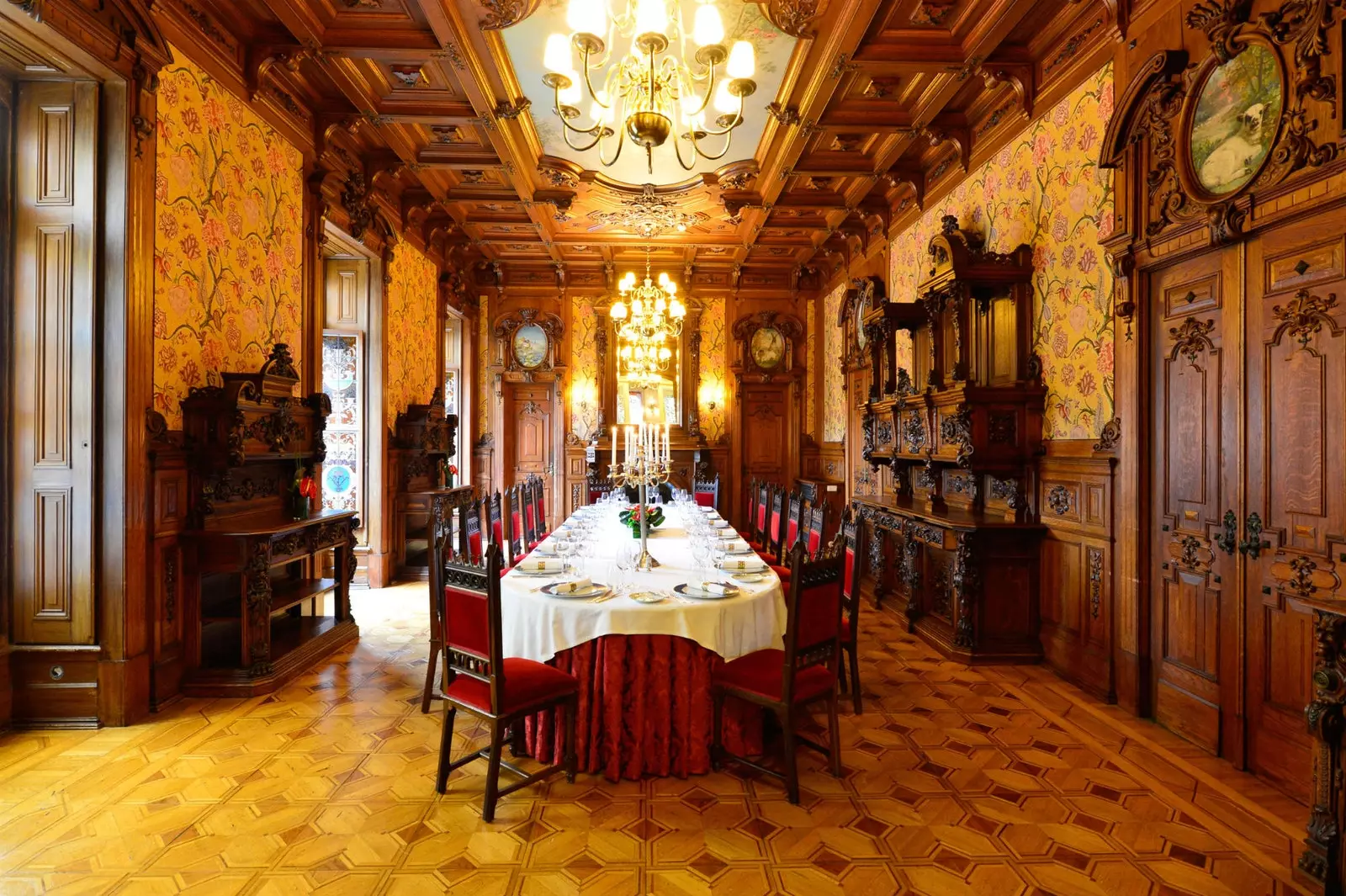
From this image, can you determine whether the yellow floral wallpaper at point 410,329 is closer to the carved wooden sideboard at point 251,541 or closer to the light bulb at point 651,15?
the carved wooden sideboard at point 251,541

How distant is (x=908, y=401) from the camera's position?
5.41 meters

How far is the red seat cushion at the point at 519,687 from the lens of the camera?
2.56 m

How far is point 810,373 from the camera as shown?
32.2ft

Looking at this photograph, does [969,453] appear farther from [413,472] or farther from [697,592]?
[413,472]

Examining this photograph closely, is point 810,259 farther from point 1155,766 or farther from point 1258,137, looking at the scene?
point 1155,766

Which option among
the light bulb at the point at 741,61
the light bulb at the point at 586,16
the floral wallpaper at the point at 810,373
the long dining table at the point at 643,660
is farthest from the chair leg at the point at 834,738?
the floral wallpaper at the point at 810,373

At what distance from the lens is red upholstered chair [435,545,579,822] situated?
8.09 ft

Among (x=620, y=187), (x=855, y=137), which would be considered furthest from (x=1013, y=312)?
(x=620, y=187)

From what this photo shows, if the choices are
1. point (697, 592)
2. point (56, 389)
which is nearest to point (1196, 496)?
point (697, 592)

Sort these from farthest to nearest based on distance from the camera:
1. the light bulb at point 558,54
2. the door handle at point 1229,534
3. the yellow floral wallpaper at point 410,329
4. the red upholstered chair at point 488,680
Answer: the yellow floral wallpaper at point 410,329 < the light bulb at point 558,54 < the door handle at point 1229,534 < the red upholstered chair at point 488,680

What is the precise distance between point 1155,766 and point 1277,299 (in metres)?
2.15

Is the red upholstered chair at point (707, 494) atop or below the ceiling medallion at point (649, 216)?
below

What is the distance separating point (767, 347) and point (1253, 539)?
7.35 m

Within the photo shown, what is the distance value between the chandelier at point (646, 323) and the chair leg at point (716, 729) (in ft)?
12.1
